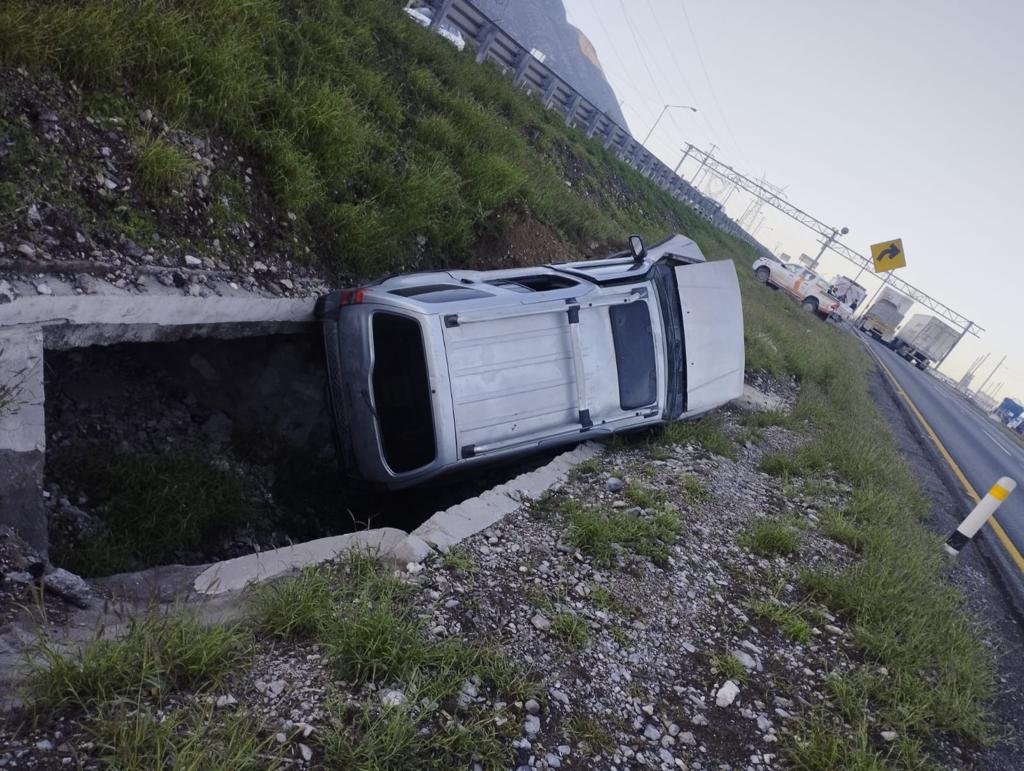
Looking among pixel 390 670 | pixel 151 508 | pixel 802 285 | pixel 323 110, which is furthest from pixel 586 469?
pixel 802 285

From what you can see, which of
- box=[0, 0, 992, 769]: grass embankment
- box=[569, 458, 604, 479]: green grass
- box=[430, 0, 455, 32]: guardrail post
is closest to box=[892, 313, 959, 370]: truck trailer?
box=[0, 0, 992, 769]: grass embankment

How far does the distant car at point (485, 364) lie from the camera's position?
4.54 metres

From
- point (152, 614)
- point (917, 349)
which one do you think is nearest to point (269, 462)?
point (152, 614)

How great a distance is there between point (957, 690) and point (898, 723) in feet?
2.63

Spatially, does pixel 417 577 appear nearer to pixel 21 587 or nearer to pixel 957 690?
pixel 21 587

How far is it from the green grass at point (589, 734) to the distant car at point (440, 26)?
10.2 meters

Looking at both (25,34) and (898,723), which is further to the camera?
(25,34)

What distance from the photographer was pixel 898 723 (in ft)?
11.8

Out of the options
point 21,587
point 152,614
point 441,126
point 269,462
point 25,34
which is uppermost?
point 441,126

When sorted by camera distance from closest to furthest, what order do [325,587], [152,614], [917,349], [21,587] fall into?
1. [152,614]
2. [21,587]
3. [325,587]
4. [917,349]

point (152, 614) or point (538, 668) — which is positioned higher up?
point (538, 668)

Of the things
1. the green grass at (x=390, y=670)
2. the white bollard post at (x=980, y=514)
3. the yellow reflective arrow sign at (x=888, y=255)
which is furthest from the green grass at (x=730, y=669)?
the yellow reflective arrow sign at (x=888, y=255)

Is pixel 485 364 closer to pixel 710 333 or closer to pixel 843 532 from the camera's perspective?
pixel 710 333

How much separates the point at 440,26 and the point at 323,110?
6337 mm
